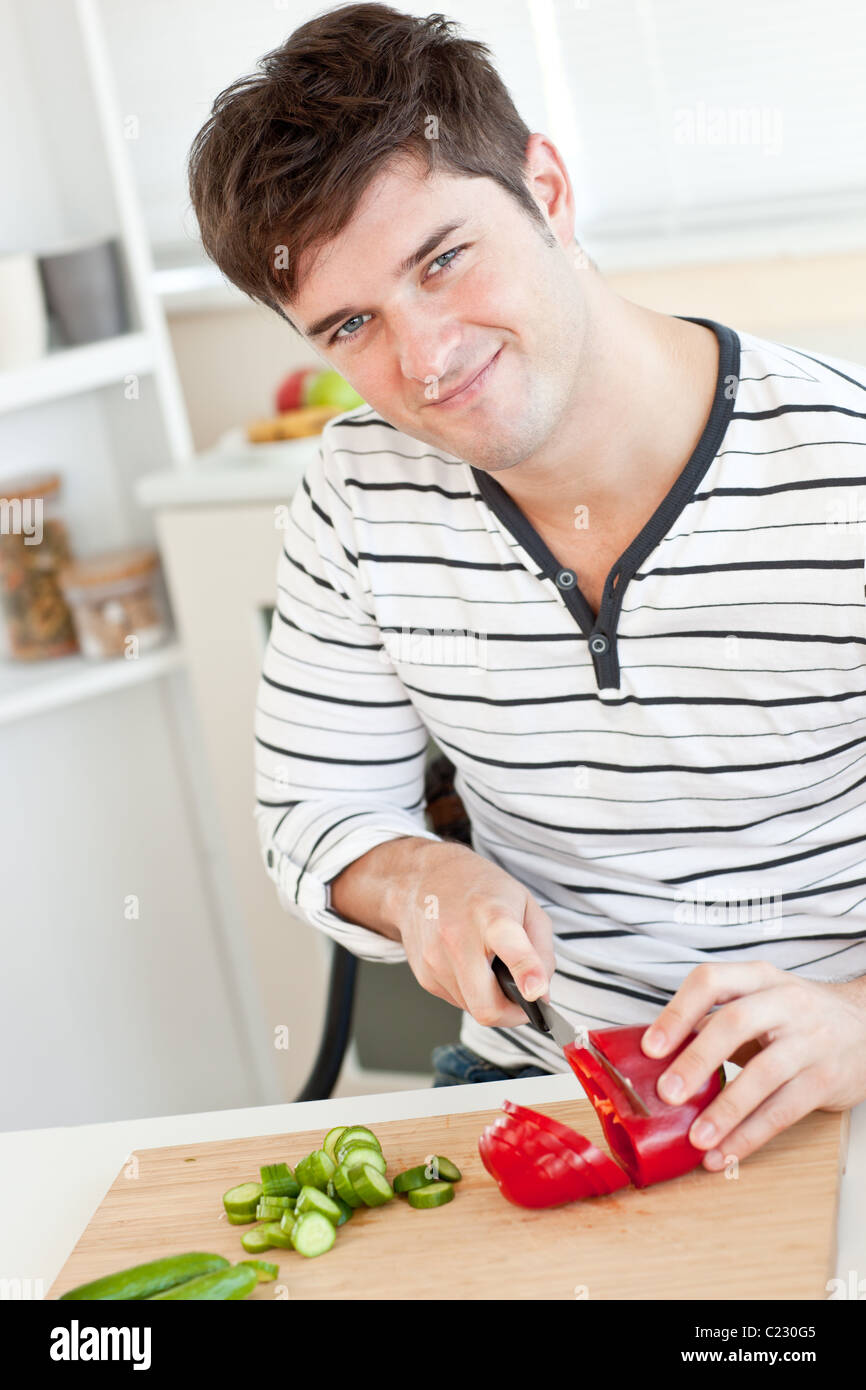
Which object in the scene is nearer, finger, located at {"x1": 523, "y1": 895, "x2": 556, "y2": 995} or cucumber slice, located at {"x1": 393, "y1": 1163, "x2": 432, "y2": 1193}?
cucumber slice, located at {"x1": 393, "y1": 1163, "x2": 432, "y2": 1193}

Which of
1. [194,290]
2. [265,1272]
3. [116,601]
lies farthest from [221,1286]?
[194,290]

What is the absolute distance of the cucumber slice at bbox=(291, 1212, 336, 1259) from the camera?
2.53 ft

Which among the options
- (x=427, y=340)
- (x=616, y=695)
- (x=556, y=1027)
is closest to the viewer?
(x=556, y=1027)

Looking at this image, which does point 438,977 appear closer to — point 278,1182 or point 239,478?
point 278,1182

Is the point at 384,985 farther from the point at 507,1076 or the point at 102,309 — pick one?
the point at 102,309

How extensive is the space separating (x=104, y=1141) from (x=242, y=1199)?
0.18m

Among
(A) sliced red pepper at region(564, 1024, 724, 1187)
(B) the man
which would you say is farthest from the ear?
(A) sliced red pepper at region(564, 1024, 724, 1187)

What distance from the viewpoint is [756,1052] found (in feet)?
2.78

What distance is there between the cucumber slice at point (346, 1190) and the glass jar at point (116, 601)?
116cm

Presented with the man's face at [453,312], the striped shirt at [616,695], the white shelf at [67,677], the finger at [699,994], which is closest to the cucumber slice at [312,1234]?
the finger at [699,994]

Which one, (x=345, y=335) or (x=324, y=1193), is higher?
(x=345, y=335)

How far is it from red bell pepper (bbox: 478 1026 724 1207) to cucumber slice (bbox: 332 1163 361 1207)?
0.08 m

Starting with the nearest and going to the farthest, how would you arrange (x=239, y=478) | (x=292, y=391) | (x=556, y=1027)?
(x=556, y=1027) < (x=239, y=478) < (x=292, y=391)

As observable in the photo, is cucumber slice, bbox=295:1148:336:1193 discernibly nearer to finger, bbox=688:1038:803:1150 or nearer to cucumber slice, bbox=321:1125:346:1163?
cucumber slice, bbox=321:1125:346:1163
